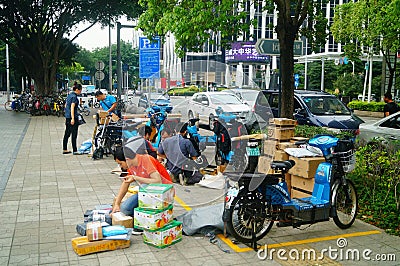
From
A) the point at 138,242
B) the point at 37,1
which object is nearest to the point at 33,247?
the point at 138,242

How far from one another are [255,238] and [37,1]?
24020 millimetres

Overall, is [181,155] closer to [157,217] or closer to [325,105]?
[157,217]

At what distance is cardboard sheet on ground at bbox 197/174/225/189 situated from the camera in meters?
7.62

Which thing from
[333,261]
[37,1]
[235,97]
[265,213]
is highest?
[37,1]

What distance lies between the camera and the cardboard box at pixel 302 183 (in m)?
6.30

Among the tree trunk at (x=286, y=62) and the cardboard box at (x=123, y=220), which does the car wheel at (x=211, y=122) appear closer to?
the tree trunk at (x=286, y=62)

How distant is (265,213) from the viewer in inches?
206

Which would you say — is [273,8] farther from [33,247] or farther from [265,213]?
[33,247]

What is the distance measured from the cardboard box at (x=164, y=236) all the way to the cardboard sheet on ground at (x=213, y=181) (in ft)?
7.35

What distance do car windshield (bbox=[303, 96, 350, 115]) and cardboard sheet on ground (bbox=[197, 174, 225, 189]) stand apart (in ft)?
17.9

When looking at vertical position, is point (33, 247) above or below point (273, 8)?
below

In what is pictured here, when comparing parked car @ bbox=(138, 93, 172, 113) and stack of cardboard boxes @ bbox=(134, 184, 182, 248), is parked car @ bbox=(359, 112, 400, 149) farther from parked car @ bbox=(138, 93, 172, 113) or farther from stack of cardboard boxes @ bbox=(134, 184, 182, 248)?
stack of cardboard boxes @ bbox=(134, 184, 182, 248)

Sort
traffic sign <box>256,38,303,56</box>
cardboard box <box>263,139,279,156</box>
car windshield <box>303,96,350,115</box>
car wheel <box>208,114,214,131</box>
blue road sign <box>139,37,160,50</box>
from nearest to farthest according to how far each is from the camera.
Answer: cardboard box <box>263,139,279,156</box> < traffic sign <box>256,38,303,56</box> < car wheel <box>208,114,214,131</box> < blue road sign <box>139,37,160,50</box> < car windshield <box>303,96,350,115</box>

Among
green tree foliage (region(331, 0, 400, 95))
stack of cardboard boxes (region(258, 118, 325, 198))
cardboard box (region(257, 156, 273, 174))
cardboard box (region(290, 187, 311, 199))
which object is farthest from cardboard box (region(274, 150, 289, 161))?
green tree foliage (region(331, 0, 400, 95))
